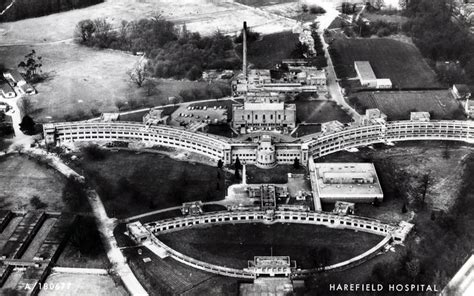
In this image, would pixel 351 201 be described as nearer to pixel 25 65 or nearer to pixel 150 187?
pixel 150 187

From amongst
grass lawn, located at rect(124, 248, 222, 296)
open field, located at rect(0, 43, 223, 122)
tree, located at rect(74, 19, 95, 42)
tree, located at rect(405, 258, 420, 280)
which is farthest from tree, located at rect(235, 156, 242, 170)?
tree, located at rect(74, 19, 95, 42)

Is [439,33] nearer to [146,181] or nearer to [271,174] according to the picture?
[271,174]

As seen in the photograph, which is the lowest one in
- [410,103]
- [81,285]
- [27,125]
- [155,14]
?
[81,285]

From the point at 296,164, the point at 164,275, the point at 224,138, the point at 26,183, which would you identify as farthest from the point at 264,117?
the point at 164,275

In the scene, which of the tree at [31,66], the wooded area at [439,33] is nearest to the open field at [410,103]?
the wooded area at [439,33]

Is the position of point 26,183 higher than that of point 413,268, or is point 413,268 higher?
point 26,183

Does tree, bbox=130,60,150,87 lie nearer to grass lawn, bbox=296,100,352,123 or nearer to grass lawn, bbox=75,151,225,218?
grass lawn, bbox=75,151,225,218
